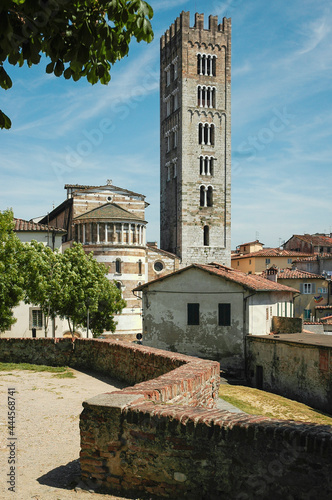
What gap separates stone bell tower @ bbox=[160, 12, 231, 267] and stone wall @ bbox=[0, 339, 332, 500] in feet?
170

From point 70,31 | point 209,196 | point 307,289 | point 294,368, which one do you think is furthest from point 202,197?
point 70,31

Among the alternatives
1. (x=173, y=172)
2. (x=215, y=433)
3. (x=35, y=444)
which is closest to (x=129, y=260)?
(x=173, y=172)

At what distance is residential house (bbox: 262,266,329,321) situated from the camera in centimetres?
5456

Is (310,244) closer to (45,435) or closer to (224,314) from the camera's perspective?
(224,314)

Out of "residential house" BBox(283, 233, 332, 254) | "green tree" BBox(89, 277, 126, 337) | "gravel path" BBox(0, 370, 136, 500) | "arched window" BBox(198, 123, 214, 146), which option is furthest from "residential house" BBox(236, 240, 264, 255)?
"gravel path" BBox(0, 370, 136, 500)

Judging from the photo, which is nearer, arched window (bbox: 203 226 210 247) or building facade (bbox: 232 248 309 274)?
arched window (bbox: 203 226 210 247)

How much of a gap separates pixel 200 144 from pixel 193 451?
57.5 m

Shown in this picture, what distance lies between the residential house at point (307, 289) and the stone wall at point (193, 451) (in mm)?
49096

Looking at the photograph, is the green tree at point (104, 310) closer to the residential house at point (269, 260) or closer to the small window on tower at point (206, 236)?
the small window on tower at point (206, 236)

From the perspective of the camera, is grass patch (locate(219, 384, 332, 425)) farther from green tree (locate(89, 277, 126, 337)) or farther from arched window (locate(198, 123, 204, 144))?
arched window (locate(198, 123, 204, 144))

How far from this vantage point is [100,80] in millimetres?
5785

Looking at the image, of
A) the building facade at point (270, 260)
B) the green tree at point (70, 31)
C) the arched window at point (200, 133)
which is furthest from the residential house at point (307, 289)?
the green tree at point (70, 31)

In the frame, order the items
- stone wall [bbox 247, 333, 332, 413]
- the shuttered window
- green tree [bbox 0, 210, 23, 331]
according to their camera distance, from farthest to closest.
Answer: the shuttered window, green tree [bbox 0, 210, 23, 331], stone wall [bbox 247, 333, 332, 413]

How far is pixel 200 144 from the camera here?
61.0 m
